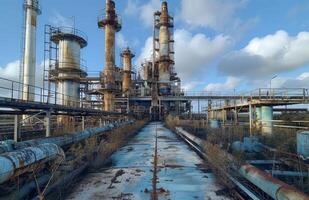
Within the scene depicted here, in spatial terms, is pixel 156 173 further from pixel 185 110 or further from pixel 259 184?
pixel 185 110

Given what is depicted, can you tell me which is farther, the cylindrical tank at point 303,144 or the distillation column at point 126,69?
the distillation column at point 126,69

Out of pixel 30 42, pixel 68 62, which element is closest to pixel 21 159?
pixel 30 42

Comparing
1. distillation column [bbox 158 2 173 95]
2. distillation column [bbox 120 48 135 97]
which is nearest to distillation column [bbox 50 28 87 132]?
distillation column [bbox 120 48 135 97]

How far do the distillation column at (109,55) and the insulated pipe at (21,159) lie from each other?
23510mm

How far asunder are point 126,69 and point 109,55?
63.1ft

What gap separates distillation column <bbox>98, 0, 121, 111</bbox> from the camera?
30533 mm

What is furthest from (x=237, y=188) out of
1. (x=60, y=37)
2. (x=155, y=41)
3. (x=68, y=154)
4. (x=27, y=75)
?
(x=155, y=41)

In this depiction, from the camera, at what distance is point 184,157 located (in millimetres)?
10555

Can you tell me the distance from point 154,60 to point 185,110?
1297 centimetres

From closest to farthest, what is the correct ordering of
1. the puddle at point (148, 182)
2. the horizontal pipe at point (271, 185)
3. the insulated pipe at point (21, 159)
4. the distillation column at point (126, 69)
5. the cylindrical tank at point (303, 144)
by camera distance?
the horizontal pipe at point (271, 185)
the insulated pipe at point (21, 159)
the puddle at point (148, 182)
the cylindrical tank at point (303, 144)
the distillation column at point (126, 69)

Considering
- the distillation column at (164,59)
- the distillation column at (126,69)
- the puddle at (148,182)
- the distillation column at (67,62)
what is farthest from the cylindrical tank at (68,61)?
the puddle at (148,182)

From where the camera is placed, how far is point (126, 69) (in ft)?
165

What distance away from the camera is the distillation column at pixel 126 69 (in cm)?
4842

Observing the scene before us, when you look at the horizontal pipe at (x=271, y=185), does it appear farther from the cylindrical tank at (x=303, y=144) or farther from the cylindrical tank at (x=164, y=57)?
the cylindrical tank at (x=164, y=57)
